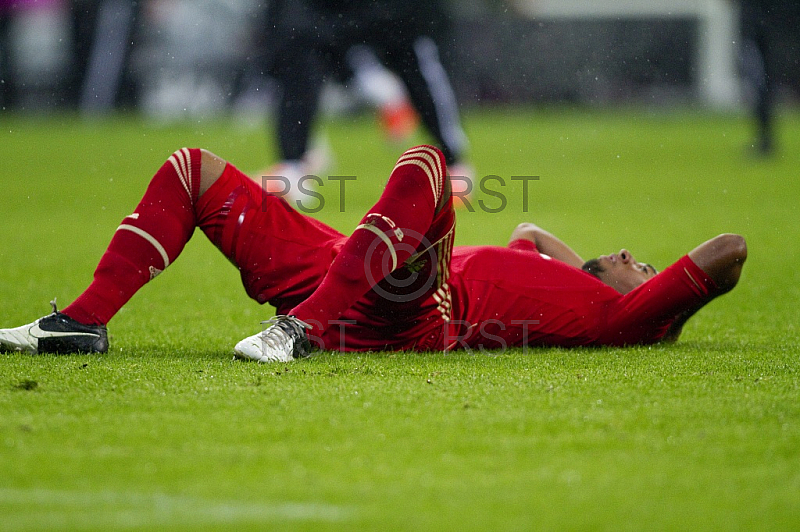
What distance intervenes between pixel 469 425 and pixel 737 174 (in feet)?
24.7

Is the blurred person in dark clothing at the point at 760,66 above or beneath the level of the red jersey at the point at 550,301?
above

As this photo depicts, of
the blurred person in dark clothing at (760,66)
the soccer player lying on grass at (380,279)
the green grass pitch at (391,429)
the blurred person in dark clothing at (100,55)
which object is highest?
the blurred person in dark clothing at (100,55)

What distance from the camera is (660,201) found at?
7.54 meters

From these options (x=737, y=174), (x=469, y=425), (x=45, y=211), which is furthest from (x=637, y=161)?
(x=469, y=425)

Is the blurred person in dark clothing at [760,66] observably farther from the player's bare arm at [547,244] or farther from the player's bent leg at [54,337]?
the player's bent leg at [54,337]

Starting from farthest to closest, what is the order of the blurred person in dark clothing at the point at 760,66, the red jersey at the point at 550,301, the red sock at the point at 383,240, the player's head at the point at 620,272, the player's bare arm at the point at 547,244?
the blurred person in dark clothing at the point at 760,66 → the player's bare arm at the point at 547,244 → the player's head at the point at 620,272 → the red jersey at the point at 550,301 → the red sock at the point at 383,240

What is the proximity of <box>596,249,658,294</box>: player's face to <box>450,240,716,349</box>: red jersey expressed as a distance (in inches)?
3.6

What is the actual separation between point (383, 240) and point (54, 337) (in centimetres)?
79

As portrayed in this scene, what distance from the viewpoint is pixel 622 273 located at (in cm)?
294

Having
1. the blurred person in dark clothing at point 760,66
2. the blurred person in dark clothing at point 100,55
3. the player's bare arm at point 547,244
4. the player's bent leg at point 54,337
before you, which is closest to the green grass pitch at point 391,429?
the player's bent leg at point 54,337

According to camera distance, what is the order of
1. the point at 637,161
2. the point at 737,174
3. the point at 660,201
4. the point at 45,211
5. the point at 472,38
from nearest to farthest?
the point at 45,211
the point at 660,201
the point at 737,174
the point at 637,161
the point at 472,38

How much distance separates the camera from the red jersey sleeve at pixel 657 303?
8.88 feet

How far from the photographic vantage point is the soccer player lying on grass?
Answer: 2.53 m

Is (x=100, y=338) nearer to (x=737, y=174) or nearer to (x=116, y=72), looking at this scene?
(x=737, y=174)
